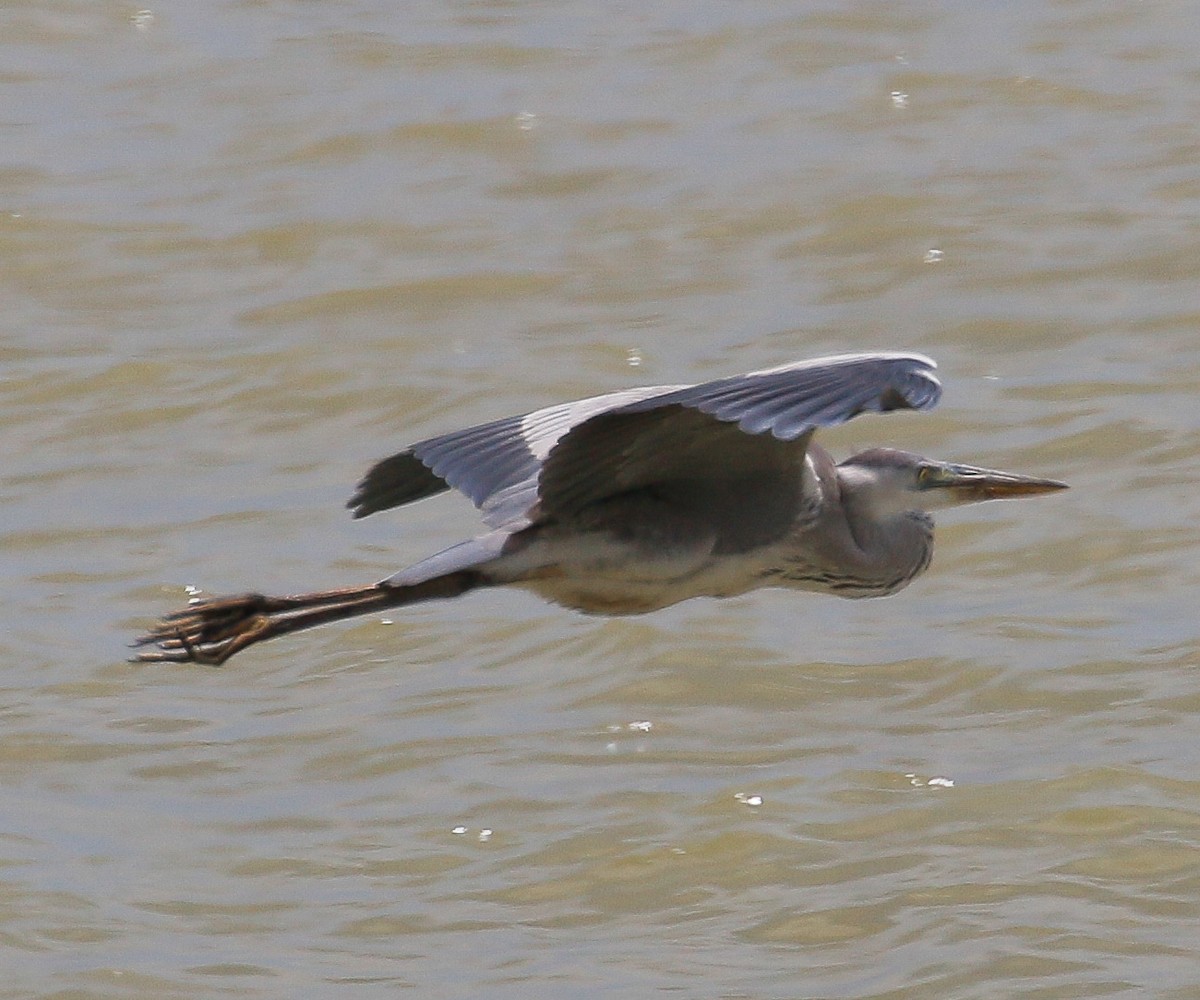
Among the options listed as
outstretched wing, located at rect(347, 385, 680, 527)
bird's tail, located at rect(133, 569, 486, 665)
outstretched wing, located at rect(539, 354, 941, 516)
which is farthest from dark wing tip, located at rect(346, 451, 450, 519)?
outstretched wing, located at rect(539, 354, 941, 516)

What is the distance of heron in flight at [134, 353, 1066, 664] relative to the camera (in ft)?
19.7

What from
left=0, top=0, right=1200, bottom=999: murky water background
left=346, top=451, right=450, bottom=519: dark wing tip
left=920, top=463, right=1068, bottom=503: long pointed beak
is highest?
left=346, top=451, right=450, bottom=519: dark wing tip

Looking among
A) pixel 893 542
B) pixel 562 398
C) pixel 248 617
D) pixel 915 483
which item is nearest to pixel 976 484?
pixel 915 483

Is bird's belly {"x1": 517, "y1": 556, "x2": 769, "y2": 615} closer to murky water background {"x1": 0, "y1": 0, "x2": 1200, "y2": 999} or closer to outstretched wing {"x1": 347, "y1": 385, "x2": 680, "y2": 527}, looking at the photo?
outstretched wing {"x1": 347, "y1": 385, "x2": 680, "y2": 527}

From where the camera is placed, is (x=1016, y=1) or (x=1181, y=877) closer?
(x=1181, y=877)

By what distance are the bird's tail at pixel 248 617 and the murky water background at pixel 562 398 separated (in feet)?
3.33

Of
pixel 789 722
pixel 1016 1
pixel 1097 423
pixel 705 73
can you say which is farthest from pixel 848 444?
pixel 1016 1

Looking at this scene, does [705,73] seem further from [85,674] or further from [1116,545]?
[85,674]

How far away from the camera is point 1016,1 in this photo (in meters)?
14.1

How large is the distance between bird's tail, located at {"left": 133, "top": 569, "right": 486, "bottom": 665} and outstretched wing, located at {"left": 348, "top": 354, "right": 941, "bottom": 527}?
286 mm

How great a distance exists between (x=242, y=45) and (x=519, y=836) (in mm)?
7183

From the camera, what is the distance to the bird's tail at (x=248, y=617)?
20.1ft

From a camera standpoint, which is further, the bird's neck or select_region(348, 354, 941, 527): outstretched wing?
the bird's neck

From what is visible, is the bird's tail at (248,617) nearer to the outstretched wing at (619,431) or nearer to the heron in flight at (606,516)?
the heron in flight at (606,516)
